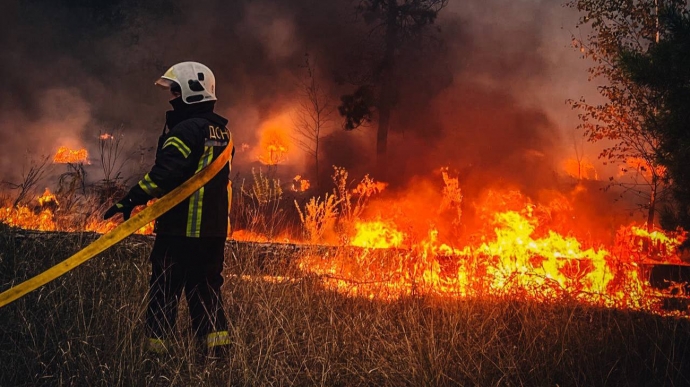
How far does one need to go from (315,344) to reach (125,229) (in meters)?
1.77

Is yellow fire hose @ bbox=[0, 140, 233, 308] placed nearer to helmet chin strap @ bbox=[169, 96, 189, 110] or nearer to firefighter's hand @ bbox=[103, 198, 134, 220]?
firefighter's hand @ bbox=[103, 198, 134, 220]

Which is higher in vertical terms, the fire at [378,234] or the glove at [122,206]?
the fire at [378,234]

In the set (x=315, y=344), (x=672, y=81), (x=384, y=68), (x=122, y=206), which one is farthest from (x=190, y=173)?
(x=384, y=68)

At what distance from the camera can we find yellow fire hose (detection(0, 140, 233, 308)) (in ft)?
11.4

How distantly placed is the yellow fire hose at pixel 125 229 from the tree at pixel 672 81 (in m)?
3.16

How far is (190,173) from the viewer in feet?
14.2

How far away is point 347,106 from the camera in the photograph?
1862 centimetres

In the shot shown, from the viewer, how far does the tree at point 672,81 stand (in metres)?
4.24

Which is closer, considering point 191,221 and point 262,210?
point 191,221

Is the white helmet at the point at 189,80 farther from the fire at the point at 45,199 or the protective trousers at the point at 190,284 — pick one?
the fire at the point at 45,199

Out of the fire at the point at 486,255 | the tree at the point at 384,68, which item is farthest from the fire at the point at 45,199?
the tree at the point at 384,68

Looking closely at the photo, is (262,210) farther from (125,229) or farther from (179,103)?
(125,229)

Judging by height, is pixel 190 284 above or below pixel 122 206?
below

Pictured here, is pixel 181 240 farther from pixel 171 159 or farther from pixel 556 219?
pixel 556 219
